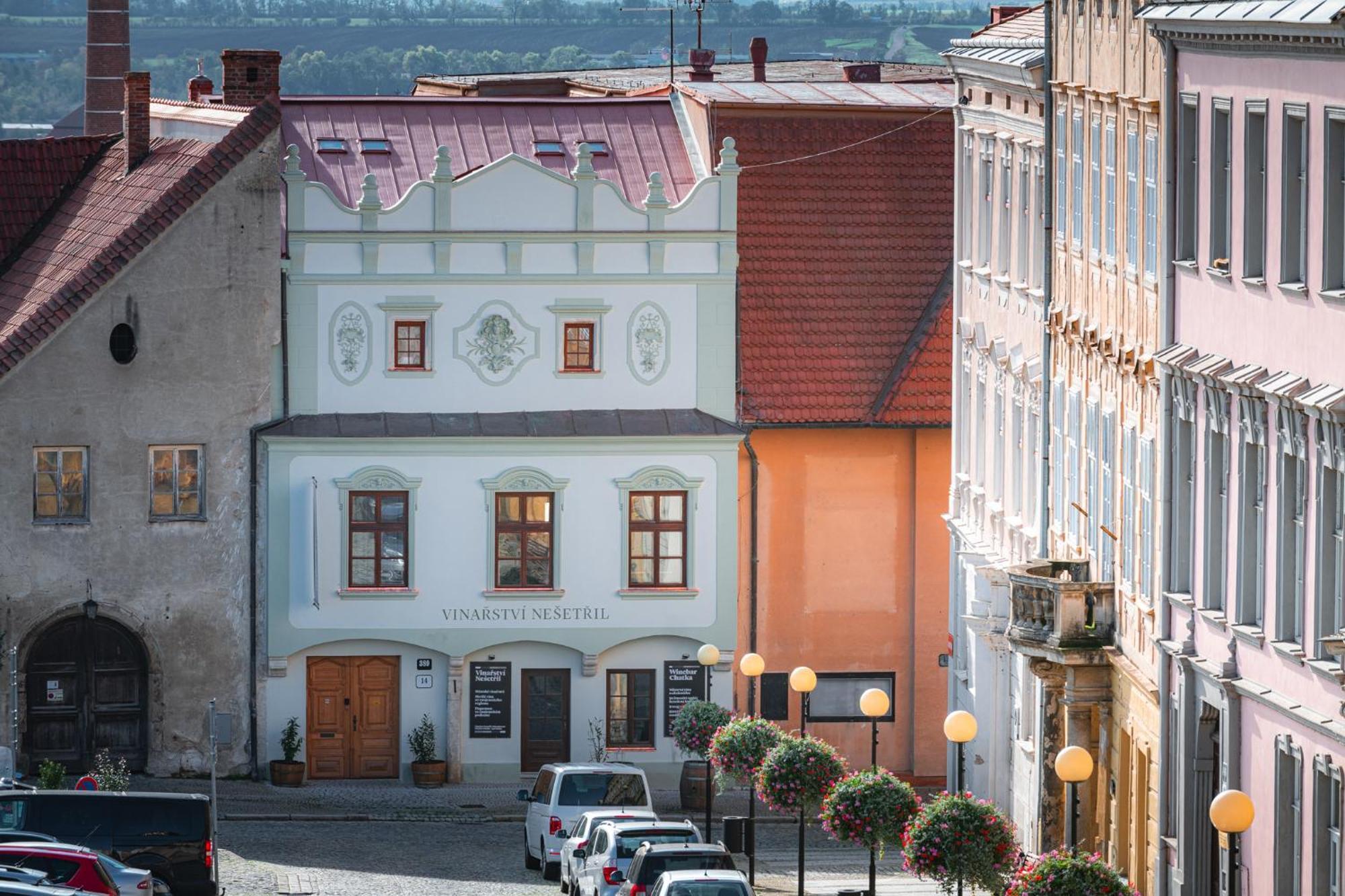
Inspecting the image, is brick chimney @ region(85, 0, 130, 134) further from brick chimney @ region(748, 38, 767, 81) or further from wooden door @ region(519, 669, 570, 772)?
wooden door @ region(519, 669, 570, 772)

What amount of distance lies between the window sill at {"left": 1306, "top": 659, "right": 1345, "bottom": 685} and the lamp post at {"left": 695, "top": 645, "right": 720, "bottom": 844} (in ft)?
51.0

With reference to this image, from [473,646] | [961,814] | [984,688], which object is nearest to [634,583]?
[473,646]

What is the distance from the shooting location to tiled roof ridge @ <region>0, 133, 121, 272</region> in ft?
184

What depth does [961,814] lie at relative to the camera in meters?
34.6

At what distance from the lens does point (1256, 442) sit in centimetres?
3188

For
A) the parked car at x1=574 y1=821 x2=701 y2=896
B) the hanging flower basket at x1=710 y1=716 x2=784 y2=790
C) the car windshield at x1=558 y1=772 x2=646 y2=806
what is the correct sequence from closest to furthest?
the parked car at x1=574 y1=821 x2=701 y2=896
the hanging flower basket at x1=710 y1=716 x2=784 y2=790
the car windshield at x1=558 y1=772 x2=646 y2=806

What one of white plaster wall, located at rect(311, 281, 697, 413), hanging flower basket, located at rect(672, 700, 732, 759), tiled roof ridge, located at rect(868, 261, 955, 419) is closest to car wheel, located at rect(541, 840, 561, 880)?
hanging flower basket, located at rect(672, 700, 732, 759)

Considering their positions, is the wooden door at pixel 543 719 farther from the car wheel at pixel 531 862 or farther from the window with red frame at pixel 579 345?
the car wheel at pixel 531 862

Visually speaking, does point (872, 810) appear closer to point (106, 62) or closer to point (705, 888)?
point (705, 888)

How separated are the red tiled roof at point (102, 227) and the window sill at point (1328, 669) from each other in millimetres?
27271

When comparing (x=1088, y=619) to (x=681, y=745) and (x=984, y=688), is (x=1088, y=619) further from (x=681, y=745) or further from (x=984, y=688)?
A: (x=681, y=745)

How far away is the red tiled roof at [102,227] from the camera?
5109cm

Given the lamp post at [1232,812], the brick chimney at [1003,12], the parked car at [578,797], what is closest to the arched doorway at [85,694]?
the parked car at [578,797]

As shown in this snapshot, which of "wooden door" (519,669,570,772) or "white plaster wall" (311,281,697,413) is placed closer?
"white plaster wall" (311,281,697,413)
